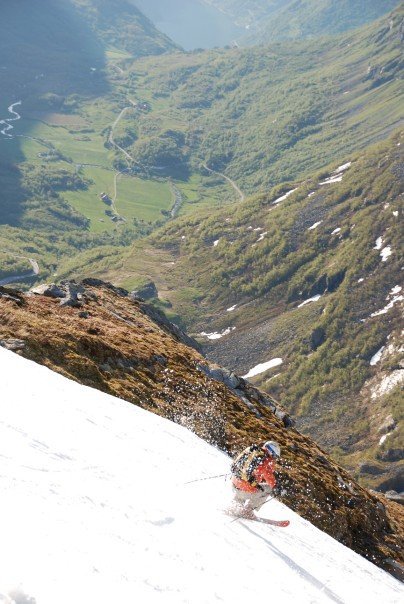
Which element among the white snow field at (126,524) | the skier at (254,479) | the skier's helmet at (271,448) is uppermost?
the skier's helmet at (271,448)

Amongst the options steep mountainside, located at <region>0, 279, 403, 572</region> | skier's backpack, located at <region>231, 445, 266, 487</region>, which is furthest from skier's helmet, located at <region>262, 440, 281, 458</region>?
steep mountainside, located at <region>0, 279, 403, 572</region>

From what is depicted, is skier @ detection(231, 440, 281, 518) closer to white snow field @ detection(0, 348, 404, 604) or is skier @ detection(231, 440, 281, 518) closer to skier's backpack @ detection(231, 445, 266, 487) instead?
skier's backpack @ detection(231, 445, 266, 487)

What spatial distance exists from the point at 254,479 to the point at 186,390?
1859 centimetres

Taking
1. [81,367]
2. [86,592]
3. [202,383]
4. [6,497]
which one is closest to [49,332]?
[81,367]

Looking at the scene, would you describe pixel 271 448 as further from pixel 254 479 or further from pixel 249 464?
pixel 254 479

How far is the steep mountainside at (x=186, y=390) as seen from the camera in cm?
4119

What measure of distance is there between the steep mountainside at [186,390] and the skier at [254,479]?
11.8 meters

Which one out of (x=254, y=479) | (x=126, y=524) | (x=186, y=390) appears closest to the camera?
(x=126, y=524)

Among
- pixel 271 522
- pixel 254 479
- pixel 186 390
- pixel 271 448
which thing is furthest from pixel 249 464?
pixel 186 390

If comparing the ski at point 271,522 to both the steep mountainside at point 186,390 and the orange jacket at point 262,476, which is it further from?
the steep mountainside at point 186,390

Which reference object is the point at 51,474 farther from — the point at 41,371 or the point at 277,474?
the point at 277,474

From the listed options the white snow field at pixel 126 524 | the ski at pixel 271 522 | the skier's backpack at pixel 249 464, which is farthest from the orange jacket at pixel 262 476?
the ski at pixel 271 522

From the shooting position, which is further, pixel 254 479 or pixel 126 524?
pixel 254 479

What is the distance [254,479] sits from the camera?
1175 inches
